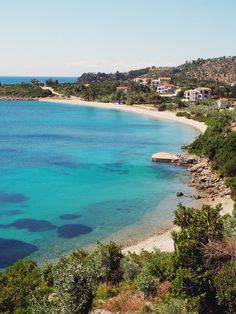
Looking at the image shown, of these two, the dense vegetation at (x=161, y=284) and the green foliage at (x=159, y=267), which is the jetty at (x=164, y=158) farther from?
the dense vegetation at (x=161, y=284)

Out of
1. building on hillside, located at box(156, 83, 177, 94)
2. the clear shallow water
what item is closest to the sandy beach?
the clear shallow water

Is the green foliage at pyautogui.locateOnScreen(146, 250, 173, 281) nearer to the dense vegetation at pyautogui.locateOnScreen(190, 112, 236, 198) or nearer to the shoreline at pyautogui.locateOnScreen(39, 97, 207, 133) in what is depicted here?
the dense vegetation at pyautogui.locateOnScreen(190, 112, 236, 198)

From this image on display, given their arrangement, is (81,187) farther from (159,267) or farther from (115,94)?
(115,94)

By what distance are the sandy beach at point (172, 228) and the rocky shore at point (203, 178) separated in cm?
188

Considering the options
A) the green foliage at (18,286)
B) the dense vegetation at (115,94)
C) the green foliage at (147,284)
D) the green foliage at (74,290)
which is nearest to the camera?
the green foliage at (74,290)

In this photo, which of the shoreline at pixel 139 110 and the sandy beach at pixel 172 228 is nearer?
the sandy beach at pixel 172 228

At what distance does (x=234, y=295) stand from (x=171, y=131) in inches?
3259

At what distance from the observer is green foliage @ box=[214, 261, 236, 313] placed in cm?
1588

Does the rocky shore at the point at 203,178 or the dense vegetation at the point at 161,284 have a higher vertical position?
the dense vegetation at the point at 161,284

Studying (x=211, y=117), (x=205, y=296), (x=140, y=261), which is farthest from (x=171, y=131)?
(x=205, y=296)

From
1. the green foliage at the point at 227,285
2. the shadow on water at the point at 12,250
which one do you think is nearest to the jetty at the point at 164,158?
the shadow on water at the point at 12,250

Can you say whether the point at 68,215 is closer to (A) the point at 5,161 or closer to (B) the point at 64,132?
(A) the point at 5,161

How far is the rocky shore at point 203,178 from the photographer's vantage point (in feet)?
152

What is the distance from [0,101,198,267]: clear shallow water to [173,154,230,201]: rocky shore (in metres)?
1.48
